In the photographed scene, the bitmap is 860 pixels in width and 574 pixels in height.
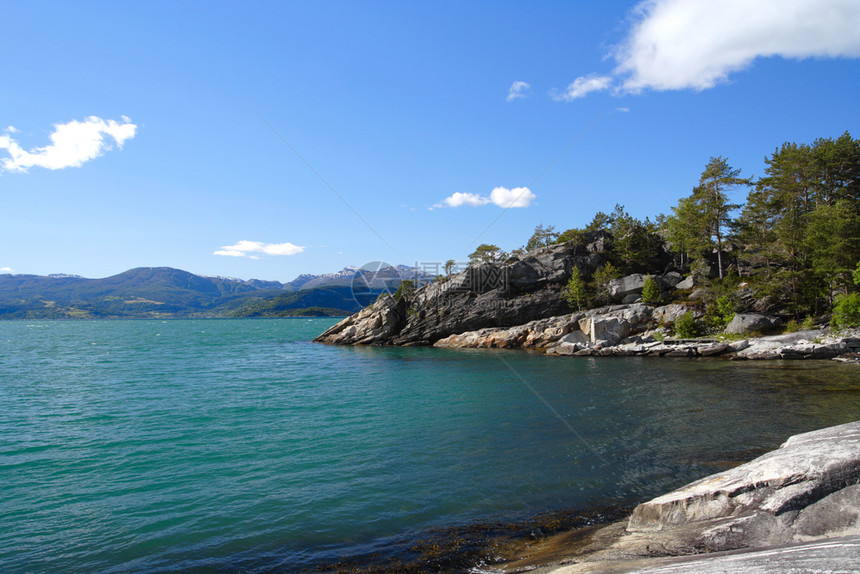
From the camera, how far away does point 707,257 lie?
68812 mm

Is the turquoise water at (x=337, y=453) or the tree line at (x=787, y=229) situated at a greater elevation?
the tree line at (x=787, y=229)

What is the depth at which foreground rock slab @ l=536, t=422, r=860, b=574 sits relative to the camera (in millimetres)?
6973

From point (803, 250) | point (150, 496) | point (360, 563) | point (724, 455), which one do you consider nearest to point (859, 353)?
point (803, 250)

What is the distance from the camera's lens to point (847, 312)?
1645 inches

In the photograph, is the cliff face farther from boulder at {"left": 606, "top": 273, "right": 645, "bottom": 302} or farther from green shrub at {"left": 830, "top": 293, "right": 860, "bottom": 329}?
green shrub at {"left": 830, "top": 293, "right": 860, "bottom": 329}

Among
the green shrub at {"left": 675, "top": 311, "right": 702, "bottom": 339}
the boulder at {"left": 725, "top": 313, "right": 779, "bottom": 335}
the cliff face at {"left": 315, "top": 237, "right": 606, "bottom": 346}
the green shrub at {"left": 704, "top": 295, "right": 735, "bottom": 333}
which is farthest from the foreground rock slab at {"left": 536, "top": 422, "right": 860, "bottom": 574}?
the cliff face at {"left": 315, "top": 237, "right": 606, "bottom": 346}

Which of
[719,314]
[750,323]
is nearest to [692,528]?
[750,323]

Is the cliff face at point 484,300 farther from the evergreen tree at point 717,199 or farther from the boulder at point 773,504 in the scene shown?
the boulder at point 773,504

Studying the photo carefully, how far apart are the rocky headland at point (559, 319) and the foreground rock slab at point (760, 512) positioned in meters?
42.1

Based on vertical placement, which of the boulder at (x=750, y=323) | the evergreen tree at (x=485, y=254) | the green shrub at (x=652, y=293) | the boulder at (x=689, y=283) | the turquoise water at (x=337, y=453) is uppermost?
the evergreen tree at (x=485, y=254)

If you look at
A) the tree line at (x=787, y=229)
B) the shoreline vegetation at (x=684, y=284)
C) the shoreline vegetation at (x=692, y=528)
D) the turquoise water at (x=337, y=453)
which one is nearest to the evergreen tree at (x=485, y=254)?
the shoreline vegetation at (x=684, y=284)

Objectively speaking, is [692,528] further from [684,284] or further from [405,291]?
[405,291]

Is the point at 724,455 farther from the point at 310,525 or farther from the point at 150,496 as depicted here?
the point at 150,496

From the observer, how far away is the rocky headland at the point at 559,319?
45.5 meters
